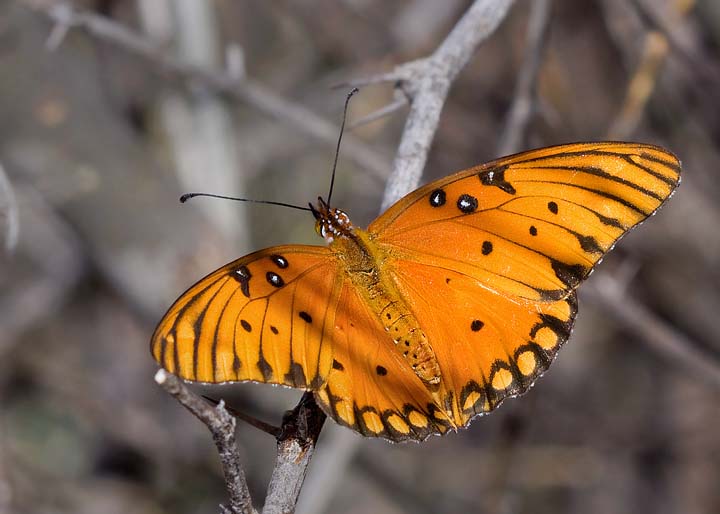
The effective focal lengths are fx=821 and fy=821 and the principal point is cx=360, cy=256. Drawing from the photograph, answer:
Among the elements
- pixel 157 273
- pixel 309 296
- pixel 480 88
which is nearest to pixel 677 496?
pixel 480 88

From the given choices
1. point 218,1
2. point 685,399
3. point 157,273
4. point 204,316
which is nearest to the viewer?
point 204,316

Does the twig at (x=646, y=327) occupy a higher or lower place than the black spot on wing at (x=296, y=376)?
higher

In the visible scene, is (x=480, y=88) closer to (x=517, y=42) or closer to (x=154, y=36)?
(x=517, y=42)

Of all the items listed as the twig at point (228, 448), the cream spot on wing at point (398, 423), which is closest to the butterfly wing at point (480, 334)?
the cream spot on wing at point (398, 423)

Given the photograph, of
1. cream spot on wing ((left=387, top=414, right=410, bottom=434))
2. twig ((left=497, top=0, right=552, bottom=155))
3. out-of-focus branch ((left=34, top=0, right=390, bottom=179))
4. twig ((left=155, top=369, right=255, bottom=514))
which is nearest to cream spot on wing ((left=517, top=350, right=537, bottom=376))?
cream spot on wing ((left=387, top=414, right=410, bottom=434))

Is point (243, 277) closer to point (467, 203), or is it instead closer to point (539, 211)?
point (467, 203)

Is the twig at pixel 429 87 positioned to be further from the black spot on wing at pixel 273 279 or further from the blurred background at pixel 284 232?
the blurred background at pixel 284 232
